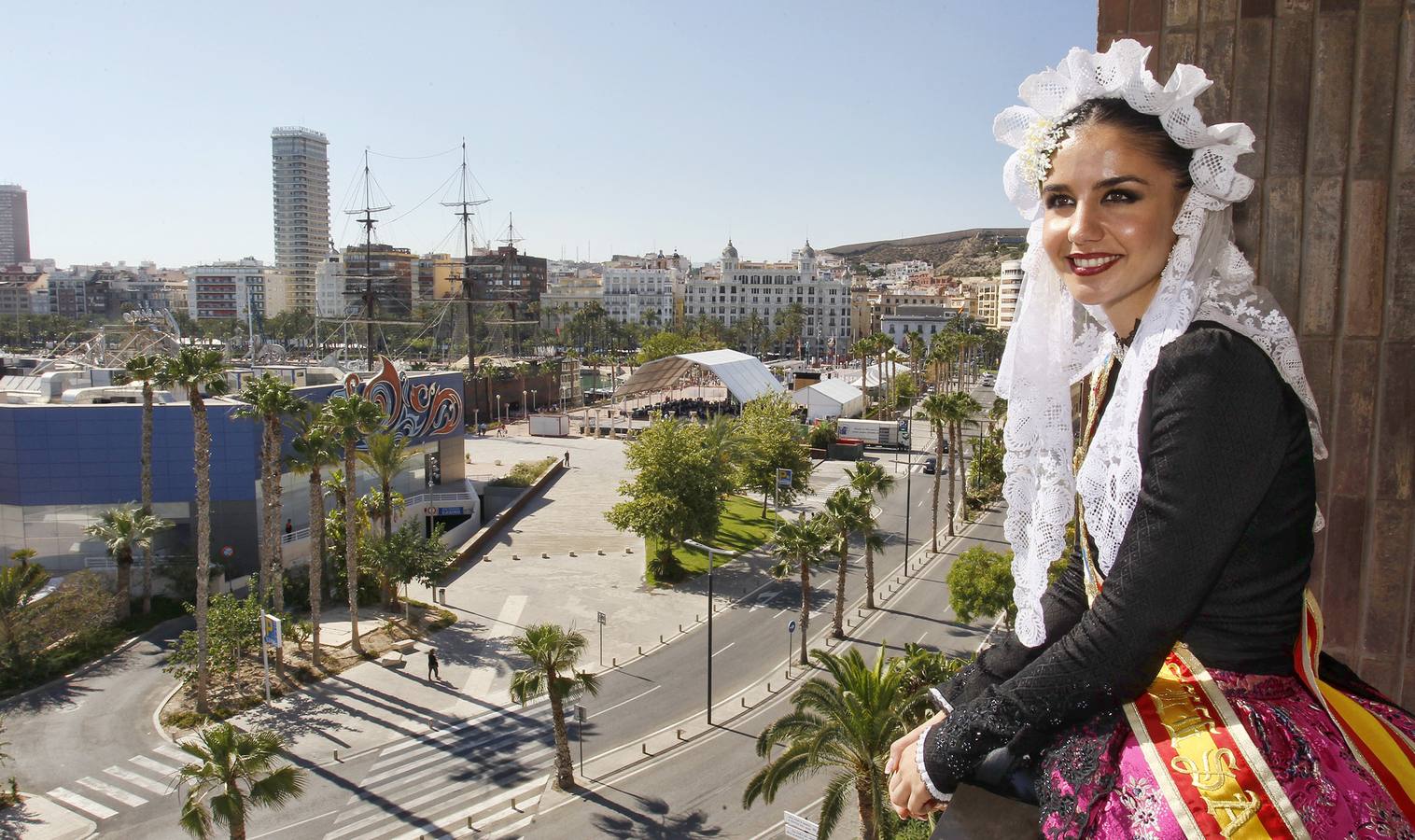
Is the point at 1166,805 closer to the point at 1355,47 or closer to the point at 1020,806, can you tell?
the point at 1020,806

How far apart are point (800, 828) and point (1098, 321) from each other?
14.0 metres

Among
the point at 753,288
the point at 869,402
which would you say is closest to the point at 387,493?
the point at 869,402

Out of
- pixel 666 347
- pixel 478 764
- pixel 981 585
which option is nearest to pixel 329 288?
pixel 666 347

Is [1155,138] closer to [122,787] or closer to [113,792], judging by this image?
[113,792]

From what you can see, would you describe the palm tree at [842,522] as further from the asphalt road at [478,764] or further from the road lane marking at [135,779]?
the road lane marking at [135,779]

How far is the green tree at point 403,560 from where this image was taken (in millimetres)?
30297

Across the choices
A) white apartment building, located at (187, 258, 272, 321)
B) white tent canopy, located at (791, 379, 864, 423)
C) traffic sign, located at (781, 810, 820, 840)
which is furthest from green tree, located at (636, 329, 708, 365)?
white apartment building, located at (187, 258, 272, 321)

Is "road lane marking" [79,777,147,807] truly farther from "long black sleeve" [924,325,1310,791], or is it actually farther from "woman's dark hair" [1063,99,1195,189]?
"woman's dark hair" [1063,99,1195,189]

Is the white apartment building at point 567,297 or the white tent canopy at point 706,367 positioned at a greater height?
the white apartment building at point 567,297

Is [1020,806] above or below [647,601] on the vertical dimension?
above

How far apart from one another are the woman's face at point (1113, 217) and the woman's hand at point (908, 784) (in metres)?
1.54

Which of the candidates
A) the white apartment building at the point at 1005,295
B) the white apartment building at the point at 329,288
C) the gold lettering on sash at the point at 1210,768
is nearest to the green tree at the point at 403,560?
the gold lettering on sash at the point at 1210,768

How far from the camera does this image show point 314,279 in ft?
641

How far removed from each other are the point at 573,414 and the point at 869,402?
89.3 ft
